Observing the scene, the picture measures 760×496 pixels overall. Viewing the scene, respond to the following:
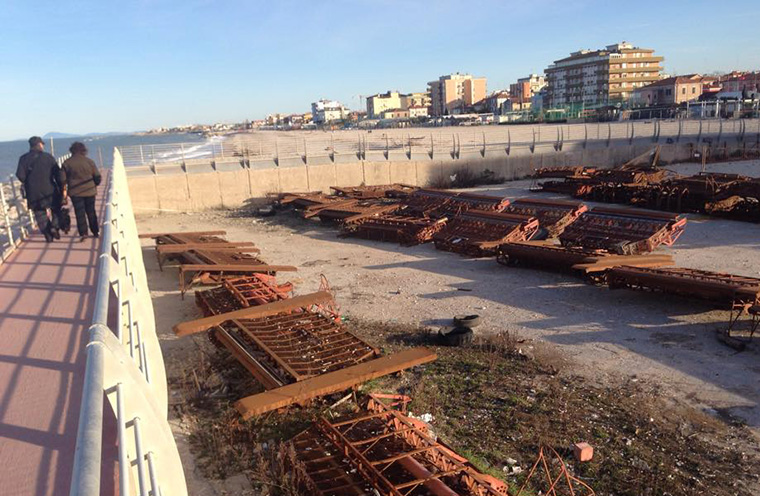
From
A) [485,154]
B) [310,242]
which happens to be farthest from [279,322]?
[485,154]

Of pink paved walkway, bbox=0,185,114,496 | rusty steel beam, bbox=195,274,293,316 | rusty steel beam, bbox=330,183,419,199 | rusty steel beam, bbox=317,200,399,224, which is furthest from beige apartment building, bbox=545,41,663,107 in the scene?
pink paved walkway, bbox=0,185,114,496

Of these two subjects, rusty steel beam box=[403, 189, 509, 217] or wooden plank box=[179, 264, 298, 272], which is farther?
rusty steel beam box=[403, 189, 509, 217]

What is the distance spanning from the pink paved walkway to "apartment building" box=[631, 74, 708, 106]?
102 meters

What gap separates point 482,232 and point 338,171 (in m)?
12.3

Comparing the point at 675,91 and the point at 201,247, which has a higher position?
the point at 675,91

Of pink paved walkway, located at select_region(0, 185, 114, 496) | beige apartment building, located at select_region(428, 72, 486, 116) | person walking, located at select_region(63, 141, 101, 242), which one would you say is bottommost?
pink paved walkway, located at select_region(0, 185, 114, 496)

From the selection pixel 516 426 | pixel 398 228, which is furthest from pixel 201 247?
pixel 516 426

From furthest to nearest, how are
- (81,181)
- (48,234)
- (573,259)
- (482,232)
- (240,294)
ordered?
1. (482,232)
2. (573,259)
3. (240,294)
4. (48,234)
5. (81,181)

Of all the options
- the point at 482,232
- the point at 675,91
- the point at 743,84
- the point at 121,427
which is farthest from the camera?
the point at 675,91

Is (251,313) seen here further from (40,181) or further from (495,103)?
(495,103)

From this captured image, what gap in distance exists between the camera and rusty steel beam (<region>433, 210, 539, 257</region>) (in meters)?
14.3

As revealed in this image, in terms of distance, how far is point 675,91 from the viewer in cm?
9306

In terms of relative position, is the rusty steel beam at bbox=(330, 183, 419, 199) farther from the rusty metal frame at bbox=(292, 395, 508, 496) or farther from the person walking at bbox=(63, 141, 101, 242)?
the rusty metal frame at bbox=(292, 395, 508, 496)

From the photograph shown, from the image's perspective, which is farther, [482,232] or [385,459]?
[482,232]
